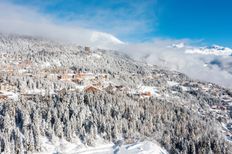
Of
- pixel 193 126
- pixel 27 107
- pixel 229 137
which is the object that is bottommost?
pixel 229 137

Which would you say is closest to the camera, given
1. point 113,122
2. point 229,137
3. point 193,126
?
point 113,122

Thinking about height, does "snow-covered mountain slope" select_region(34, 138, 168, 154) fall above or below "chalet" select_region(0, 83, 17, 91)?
below

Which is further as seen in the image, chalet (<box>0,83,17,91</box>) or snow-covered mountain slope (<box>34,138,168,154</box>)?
chalet (<box>0,83,17,91</box>)

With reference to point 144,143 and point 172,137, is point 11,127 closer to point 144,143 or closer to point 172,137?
point 144,143

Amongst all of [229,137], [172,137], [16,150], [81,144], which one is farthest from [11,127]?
[229,137]

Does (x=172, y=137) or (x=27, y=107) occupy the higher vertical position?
(x=27, y=107)

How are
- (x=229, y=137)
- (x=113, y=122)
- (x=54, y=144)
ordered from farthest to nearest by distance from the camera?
(x=229, y=137) < (x=113, y=122) < (x=54, y=144)

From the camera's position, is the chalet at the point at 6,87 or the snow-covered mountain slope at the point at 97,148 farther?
the chalet at the point at 6,87

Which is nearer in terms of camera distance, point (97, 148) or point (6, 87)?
point (97, 148)

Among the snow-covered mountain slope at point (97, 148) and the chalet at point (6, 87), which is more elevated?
the chalet at point (6, 87)

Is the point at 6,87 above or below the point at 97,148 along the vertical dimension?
above

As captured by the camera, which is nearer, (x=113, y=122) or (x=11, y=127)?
(x=11, y=127)
